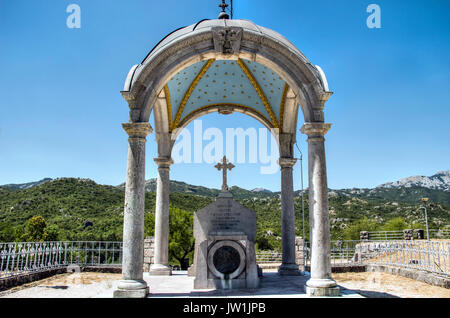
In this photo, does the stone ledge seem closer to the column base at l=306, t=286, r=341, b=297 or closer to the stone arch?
the stone arch

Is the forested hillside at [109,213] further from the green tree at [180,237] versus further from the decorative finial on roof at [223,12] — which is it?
the decorative finial on roof at [223,12]

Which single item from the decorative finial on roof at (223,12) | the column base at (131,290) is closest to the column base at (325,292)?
the column base at (131,290)

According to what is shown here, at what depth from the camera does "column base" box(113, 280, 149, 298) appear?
254 inches

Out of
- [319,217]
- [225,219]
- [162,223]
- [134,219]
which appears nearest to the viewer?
[134,219]

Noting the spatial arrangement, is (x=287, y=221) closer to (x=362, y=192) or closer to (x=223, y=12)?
(x=223, y=12)

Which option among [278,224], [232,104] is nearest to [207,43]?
[232,104]

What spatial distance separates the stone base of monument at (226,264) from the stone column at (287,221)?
274 centimetres

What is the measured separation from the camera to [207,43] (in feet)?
25.3

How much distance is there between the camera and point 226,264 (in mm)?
8336

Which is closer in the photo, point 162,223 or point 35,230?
point 162,223

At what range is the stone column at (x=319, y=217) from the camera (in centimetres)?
670

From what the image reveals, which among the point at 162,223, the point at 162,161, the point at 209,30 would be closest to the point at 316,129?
the point at 209,30

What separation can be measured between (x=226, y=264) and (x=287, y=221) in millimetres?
3416
